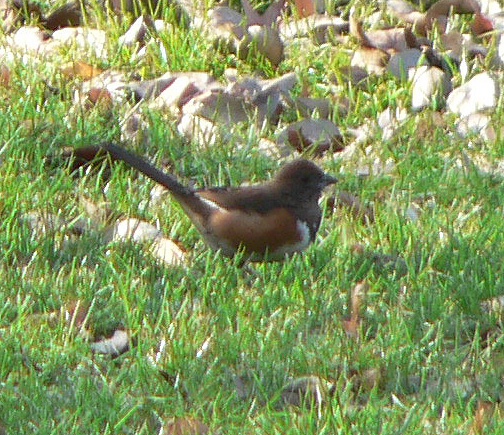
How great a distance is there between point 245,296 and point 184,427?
1.00m

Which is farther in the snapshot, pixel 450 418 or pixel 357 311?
pixel 357 311

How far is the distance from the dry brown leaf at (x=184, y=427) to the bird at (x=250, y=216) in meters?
1.26

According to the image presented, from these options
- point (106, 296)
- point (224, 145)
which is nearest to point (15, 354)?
point (106, 296)

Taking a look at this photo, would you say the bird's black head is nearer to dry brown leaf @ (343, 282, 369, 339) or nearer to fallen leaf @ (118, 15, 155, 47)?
dry brown leaf @ (343, 282, 369, 339)

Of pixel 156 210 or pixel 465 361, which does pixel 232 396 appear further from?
pixel 156 210

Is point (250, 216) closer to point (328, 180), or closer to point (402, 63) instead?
point (328, 180)

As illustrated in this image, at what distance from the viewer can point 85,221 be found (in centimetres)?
512

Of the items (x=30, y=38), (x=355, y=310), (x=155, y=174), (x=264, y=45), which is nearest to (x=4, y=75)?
(x=30, y=38)

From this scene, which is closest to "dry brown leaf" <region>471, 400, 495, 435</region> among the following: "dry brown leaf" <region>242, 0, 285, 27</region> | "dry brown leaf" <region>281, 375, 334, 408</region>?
"dry brown leaf" <region>281, 375, 334, 408</region>

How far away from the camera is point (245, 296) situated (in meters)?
4.55

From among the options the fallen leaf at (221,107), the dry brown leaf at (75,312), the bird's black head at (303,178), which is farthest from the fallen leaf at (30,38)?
the dry brown leaf at (75,312)

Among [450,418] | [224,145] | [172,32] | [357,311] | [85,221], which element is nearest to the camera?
[450,418]

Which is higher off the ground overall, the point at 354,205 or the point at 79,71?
the point at 79,71

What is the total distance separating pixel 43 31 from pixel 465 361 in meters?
3.55
